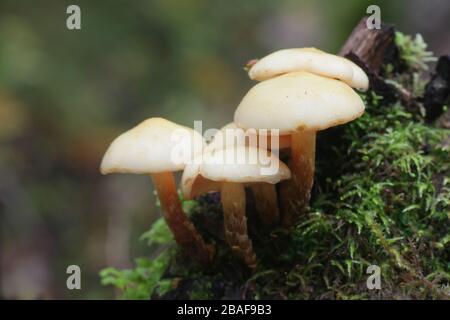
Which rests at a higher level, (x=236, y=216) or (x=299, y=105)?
(x=299, y=105)

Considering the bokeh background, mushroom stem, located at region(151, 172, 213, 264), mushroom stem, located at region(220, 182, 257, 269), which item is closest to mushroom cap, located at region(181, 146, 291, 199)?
mushroom stem, located at region(220, 182, 257, 269)

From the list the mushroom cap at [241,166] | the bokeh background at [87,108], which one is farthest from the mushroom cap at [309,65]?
the bokeh background at [87,108]

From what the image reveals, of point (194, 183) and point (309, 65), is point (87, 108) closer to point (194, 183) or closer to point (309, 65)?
point (194, 183)

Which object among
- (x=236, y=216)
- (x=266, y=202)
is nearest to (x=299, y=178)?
(x=266, y=202)

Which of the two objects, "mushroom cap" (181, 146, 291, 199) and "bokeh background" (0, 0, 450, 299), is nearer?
"mushroom cap" (181, 146, 291, 199)

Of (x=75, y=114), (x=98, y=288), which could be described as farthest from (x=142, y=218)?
(x=75, y=114)

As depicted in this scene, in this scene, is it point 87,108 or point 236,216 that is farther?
point 87,108

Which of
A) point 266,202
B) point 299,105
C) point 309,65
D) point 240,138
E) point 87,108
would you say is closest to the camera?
point 299,105

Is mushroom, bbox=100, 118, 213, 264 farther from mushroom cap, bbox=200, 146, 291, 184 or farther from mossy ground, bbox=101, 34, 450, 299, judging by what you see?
mossy ground, bbox=101, 34, 450, 299
